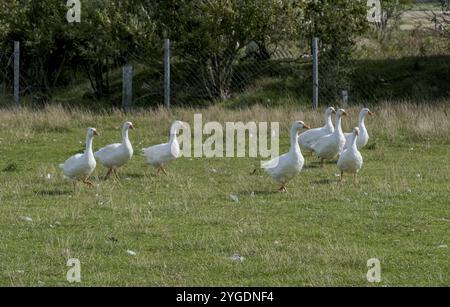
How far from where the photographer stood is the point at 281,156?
15469mm

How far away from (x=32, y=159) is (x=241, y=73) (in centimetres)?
1329

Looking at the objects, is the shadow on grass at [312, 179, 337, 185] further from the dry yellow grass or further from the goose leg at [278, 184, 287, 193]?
the dry yellow grass

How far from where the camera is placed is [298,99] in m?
29.9

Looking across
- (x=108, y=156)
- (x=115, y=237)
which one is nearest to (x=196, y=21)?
(x=108, y=156)

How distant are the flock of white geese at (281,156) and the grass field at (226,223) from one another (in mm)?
279

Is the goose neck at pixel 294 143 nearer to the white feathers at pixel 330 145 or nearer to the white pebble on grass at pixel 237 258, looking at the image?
the white feathers at pixel 330 145

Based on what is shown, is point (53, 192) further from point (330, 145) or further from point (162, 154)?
point (330, 145)

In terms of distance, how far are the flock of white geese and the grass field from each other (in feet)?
0.92

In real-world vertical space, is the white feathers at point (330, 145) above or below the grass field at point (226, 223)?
above

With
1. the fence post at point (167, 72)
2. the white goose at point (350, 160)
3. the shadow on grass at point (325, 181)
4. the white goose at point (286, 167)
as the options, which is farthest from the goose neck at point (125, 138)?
the fence post at point (167, 72)

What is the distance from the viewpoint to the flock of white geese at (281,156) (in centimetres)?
1527

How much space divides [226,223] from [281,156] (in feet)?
9.82

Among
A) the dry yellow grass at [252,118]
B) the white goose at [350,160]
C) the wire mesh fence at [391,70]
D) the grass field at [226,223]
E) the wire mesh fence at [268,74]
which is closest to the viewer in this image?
the grass field at [226,223]

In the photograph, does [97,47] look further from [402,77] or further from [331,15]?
[402,77]
